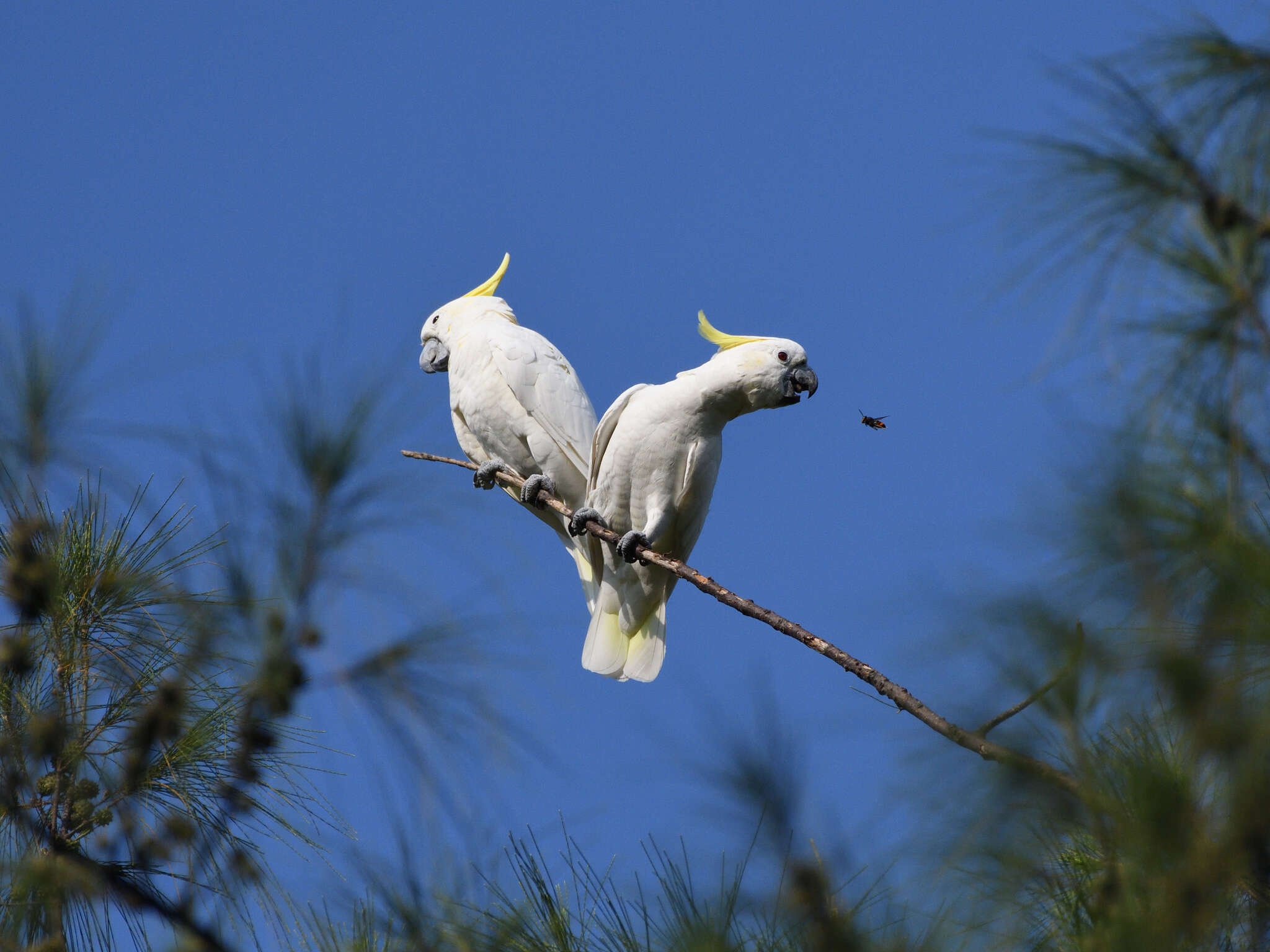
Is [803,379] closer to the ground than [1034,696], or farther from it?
farther from it

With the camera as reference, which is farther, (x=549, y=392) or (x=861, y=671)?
(x=549, y=392)

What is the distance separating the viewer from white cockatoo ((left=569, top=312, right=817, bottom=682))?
15.6ft

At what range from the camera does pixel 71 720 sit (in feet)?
8.54

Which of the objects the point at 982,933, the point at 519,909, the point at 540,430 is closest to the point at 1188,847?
the point at 982,933

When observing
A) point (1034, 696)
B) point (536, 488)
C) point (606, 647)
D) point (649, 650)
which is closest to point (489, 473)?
point (536, 488)

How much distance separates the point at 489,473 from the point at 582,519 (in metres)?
0.75

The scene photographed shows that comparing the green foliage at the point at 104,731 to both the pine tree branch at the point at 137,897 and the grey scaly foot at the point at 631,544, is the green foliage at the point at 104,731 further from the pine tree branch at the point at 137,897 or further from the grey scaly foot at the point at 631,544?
the grey scaly foot at the point at 631,544

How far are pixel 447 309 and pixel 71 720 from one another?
3.79 meters

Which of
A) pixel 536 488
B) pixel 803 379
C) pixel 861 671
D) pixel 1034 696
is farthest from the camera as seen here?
pixel 536 488

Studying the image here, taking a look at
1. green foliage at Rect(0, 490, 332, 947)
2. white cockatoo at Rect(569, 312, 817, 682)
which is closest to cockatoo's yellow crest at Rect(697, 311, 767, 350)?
white cockatoo at Rect(569, 312, 817, 682)

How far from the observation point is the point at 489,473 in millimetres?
5527

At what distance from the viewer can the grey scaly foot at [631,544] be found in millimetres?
4793

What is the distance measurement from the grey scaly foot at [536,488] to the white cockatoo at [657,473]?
0.78ft

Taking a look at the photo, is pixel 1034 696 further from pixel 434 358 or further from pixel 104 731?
pixel 434 358
